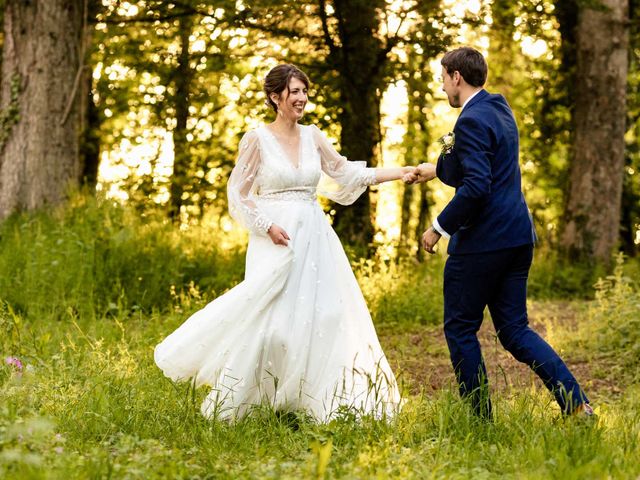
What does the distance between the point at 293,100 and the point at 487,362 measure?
10.5 ft

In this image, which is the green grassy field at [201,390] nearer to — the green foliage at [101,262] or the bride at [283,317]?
the green foliage at [101,262]

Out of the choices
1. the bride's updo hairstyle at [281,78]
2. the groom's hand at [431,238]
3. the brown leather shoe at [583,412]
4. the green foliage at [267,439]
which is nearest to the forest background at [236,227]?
the green foliage at [267,439]

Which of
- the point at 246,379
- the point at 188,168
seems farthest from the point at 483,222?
the point at 188,168

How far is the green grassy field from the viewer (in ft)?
13.6

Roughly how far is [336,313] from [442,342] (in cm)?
334

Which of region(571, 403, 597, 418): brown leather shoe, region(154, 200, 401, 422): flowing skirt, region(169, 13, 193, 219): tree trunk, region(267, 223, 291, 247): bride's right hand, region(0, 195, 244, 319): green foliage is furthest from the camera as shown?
region(169, 13, 193, 219): tree trunk

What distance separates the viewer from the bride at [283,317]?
5.40m

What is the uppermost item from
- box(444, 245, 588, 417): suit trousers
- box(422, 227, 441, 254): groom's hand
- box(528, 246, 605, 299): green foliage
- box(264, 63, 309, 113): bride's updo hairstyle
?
box(264, 63, 309, 113): bride's updo hairstyle

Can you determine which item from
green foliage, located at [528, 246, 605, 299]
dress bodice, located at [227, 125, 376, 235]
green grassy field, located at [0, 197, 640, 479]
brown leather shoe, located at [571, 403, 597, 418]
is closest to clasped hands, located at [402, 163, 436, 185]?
dress bodice, located at [227, 125, 376, 235]

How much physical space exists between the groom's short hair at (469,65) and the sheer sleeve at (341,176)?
1.31 metres

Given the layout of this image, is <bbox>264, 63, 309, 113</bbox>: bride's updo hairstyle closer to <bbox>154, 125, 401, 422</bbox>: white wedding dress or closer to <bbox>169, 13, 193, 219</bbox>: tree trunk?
<bbox>154, 125, 401, 422</bbox>: white wedding dress

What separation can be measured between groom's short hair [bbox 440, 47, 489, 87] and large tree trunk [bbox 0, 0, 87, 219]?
697 cm

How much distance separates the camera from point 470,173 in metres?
4.76

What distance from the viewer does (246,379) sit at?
5375 millimetres
